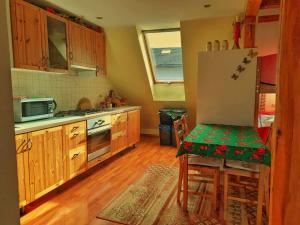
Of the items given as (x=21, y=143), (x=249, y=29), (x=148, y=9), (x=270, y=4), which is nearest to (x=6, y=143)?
(x=21, y=143)

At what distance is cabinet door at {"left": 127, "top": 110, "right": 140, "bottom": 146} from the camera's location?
175 inches

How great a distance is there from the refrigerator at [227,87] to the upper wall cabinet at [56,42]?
1.93 m

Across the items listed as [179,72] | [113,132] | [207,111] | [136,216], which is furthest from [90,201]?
[179,72]

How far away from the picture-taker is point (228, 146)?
6.29ft

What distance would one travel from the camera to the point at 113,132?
3.86m

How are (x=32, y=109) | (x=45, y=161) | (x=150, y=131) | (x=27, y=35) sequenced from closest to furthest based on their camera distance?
(x=45, y=161)
(x=27, y=35)
(x=32, y=109)
(x=150, y=131)

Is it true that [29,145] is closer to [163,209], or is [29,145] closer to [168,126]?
[163,209]

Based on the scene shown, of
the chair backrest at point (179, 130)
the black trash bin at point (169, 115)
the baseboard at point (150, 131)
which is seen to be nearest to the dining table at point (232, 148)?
the chair backrest at point (179, 130)

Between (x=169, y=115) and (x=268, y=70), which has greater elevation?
(x=268, y=70)

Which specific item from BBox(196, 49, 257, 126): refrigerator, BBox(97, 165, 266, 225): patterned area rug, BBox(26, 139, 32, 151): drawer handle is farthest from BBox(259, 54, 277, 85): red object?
BBox(26, 139, 32, 151): drawer handle

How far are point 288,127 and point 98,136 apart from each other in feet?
9.75

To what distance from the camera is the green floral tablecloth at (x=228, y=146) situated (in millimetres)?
1835

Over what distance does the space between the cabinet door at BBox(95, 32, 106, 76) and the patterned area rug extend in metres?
2.27

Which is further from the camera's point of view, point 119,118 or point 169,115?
point 169,115
